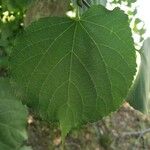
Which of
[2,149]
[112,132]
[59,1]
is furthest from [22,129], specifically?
[112,132]

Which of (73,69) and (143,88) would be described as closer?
(73,69)

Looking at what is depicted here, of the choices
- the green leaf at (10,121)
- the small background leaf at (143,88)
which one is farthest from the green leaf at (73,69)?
the green leaf at (10,121)

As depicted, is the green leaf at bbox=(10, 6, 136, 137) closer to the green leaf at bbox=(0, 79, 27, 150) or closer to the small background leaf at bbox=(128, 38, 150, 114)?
the small background leaf at bbox=(128, 38, 150, 114)

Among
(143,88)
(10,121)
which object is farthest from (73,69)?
(10,121)

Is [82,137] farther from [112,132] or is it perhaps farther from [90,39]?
[90,39]

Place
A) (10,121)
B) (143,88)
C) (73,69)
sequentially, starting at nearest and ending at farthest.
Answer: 1. (73,69)
2. (143,88)
3. (10,121)

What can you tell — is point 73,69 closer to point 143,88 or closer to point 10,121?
point 143,88

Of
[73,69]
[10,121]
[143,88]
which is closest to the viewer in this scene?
[73,69]
